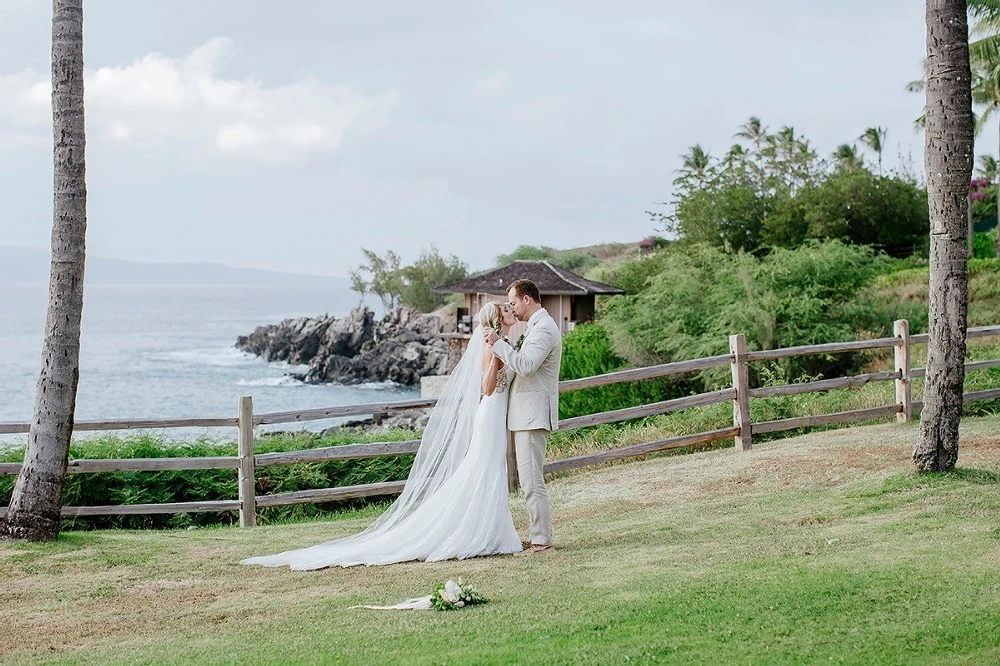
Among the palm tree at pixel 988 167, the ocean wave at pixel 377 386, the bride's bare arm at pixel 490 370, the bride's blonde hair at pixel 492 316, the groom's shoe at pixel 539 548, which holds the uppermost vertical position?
the palm tree at pixel 988 167

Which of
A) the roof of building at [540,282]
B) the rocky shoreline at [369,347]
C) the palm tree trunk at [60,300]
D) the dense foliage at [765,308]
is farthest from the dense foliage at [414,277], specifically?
the palm tree trunk at [60,300]

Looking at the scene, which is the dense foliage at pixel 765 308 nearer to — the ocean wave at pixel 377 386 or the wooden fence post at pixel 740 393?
the wooden fence post at pixel 740 393

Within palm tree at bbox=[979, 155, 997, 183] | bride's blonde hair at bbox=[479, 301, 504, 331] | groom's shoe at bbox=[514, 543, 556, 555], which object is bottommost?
groom's shoe at bbox=[514, 543, 556, 555]

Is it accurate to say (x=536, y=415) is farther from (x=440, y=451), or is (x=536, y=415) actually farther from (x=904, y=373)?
(x=904, y=373)

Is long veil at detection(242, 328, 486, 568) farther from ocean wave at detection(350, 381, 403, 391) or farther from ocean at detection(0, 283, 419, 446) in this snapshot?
ocean wave at detection(350, 381, 403, 391)

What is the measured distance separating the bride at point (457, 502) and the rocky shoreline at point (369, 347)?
163 ft

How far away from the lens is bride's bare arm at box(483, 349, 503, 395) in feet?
24.0

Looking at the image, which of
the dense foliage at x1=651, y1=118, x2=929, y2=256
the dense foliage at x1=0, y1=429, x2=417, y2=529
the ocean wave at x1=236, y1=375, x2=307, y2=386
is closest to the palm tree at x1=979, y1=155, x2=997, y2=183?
the dense foliage at x1=651, y1=118, x2=929, y2=256

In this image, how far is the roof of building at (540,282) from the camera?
138 feet

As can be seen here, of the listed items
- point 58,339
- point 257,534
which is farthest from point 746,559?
point 58,339

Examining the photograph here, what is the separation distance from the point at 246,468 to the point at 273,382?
194 feet

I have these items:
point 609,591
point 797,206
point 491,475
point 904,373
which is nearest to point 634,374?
point 904,373

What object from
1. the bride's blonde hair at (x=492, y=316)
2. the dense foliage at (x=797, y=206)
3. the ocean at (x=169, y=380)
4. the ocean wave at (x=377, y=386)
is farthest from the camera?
the ocean wave at (x=377, y=386)

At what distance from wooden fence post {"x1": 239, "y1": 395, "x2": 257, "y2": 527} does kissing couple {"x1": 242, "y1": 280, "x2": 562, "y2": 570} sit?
254 centimetres
